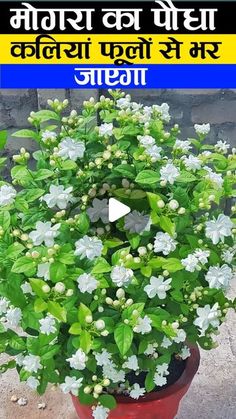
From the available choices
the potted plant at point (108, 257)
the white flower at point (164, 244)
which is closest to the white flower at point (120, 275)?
the potted plant at point (108, 257)

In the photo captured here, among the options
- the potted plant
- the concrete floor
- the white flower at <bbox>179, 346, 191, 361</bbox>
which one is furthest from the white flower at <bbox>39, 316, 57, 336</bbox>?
the concrete floor

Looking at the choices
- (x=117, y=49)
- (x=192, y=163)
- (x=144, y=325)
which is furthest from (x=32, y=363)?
(x=117, y=49)

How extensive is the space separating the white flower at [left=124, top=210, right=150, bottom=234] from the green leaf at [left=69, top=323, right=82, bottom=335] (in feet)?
1.16

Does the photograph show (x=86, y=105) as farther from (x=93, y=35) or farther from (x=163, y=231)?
(x=93, y=35)

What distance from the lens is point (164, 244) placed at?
2.16 m

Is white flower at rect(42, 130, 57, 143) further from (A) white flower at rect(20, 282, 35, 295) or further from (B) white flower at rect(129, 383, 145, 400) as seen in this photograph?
(B) white flower at rect(129, 383, 145, 400)

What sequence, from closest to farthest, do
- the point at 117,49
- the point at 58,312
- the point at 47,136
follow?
the point at 58,312
the point at 47,136
the point at 117,49

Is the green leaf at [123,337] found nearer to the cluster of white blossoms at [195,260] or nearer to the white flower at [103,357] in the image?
the white flower at [103,357]

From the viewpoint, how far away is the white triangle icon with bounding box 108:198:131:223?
229 cm

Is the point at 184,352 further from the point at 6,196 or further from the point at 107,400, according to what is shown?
the point at 6,196

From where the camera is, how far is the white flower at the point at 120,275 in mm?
2104

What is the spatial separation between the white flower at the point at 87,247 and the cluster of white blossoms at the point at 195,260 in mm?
266

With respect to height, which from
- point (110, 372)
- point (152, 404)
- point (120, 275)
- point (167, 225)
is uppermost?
point (167, 225)

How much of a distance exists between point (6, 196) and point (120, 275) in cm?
43
